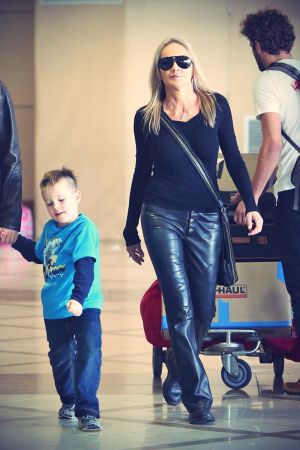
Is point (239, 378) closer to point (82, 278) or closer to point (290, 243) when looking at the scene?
point (290, 243)

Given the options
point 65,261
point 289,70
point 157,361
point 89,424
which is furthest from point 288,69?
point 89,424

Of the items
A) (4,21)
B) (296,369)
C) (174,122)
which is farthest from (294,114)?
(4,21)

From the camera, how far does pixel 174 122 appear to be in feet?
18.4

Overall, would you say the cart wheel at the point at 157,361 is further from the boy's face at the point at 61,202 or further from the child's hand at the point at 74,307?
the child's hand at the point at 74,307

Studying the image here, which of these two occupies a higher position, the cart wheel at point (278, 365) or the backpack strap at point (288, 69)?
the backpack strap at point (288, 69)

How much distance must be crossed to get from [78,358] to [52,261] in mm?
432

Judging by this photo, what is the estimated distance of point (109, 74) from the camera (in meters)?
23.1

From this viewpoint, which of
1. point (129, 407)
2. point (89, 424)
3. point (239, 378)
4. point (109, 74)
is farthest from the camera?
point (109, 74)

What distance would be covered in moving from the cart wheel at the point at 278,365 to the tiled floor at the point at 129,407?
0.18ft

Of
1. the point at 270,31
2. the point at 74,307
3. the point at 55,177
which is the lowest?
the point at 74,307

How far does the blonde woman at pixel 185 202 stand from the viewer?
553 centimetres

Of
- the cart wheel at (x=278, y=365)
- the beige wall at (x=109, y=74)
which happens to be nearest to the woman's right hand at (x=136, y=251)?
the cart wheel at (x=278, y=365)

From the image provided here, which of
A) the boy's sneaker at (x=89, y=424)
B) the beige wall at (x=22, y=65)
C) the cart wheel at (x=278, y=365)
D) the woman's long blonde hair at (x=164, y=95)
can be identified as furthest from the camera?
the beige wall at (x=22, y=65)

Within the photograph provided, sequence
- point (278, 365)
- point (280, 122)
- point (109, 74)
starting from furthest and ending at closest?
1. point (109, 74)
2. point (278, 365)
3. point (280, 122)
